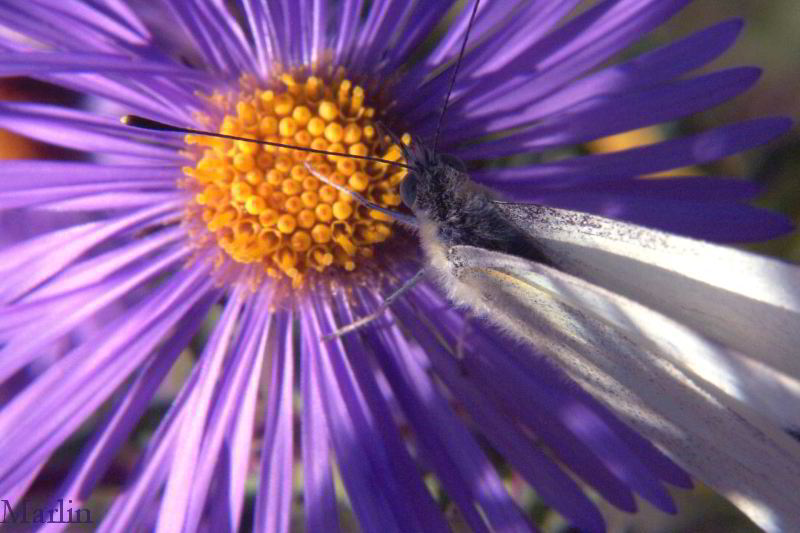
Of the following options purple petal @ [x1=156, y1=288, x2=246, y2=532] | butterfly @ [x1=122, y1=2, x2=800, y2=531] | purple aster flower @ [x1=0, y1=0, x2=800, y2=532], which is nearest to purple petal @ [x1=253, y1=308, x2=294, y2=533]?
purple aster flower @ [x1=0, y1=0, x2=800, y2=532]

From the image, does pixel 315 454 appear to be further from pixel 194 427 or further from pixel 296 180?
pixel 296 180

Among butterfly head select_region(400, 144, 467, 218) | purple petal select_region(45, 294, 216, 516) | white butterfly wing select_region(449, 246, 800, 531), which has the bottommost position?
white butterfly wing select_region(449, 246, 800, 531)

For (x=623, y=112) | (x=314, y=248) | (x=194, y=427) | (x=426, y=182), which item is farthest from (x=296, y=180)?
(x=623, y=112)

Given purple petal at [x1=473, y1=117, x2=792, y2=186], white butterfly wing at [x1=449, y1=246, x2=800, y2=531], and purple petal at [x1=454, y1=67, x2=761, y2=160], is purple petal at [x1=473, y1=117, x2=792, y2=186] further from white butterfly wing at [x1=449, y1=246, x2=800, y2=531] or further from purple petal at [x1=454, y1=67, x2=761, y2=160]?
white butterfly wing at [x1=449, y1=246, x2=800, y2=531]

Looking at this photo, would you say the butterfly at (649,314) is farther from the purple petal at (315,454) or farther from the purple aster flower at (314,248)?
the purple petal at (315,454)

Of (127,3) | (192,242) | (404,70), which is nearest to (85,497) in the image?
(192,242)

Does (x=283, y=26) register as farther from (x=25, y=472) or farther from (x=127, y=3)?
(x=25, y=472)

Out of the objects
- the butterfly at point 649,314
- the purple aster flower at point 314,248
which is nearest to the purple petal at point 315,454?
the purple aster flower at point 314,248
